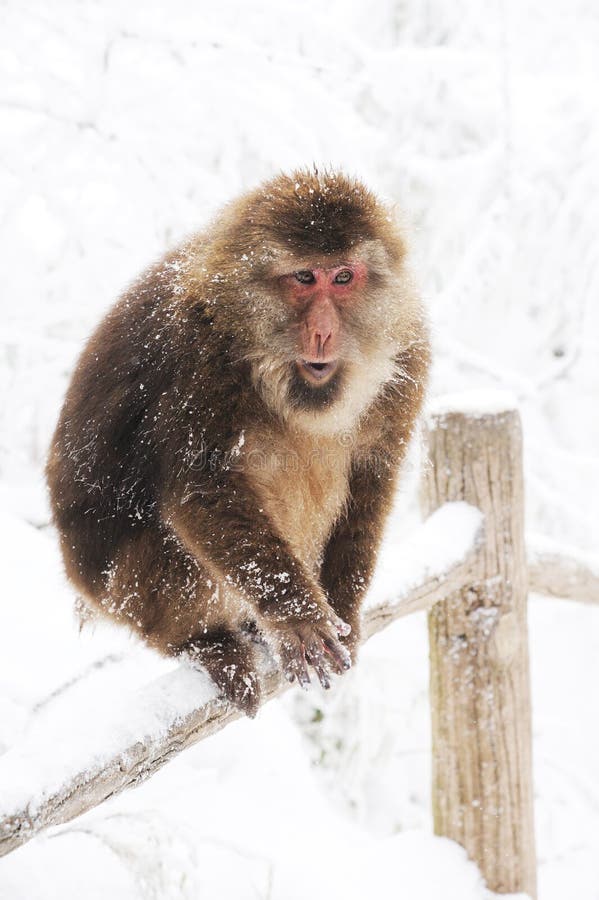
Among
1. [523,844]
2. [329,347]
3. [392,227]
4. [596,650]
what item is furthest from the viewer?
[596,650]

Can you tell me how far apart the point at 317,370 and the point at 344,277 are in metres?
0.24

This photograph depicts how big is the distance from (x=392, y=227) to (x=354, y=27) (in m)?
4.29

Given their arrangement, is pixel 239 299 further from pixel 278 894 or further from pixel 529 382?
pixel 529 382

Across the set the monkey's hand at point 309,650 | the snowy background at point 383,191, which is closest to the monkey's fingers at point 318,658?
the monkey's hand at point 309,650

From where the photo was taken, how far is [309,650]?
2.46 metres

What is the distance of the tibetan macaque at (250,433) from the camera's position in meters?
2.51

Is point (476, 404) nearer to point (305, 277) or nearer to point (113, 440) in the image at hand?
point (305, 277)

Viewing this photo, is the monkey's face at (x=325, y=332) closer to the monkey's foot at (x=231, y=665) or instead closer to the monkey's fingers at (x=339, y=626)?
the monkey's fingers at (x=339, y=626)

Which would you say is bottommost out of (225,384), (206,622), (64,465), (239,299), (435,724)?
(435,724)

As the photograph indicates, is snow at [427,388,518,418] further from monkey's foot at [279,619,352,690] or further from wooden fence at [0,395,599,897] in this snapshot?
monkey's foot at [279,619,352,690]

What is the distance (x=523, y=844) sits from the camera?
3.61 metres

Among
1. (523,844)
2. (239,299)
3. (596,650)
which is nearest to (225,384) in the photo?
(239,299)

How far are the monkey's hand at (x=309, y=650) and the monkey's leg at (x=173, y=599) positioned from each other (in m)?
0.24

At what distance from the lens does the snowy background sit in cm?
362
